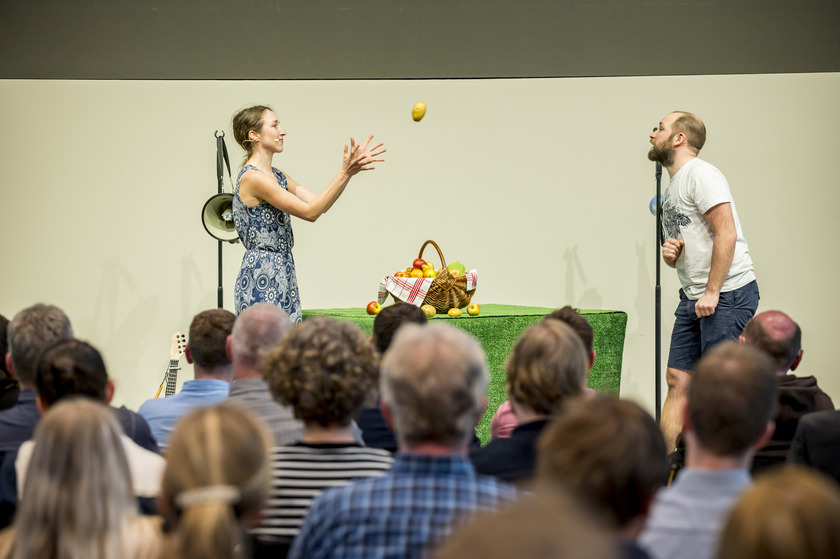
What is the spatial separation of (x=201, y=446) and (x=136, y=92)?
5.21 m

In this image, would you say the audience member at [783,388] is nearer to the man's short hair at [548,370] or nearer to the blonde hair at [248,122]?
the man's short hair at [548,370]

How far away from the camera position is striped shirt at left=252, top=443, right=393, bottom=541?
1.63 m

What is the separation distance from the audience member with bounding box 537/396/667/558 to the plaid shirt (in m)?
0.14

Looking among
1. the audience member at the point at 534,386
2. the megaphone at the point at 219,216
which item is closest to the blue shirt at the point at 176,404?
the audience member at the point at 534,386

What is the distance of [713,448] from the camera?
5.08 ft

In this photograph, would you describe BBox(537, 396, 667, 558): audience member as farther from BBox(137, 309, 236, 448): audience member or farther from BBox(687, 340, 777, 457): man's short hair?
BBox(137, 309, 236, 448): audience member

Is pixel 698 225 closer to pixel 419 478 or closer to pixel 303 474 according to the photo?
pixel 303 474

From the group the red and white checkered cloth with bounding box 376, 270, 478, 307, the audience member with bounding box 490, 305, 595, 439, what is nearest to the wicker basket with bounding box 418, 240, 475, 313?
the red and white checkered cloth with bounding box 376, 270, 478, 307

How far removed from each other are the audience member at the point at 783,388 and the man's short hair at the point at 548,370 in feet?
2.33

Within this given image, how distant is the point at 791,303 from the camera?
616cm

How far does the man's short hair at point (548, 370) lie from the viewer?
195 cm

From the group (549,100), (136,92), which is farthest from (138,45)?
(549,100)

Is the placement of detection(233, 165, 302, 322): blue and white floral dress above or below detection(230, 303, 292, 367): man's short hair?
above

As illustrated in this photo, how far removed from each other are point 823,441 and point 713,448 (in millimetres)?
691
